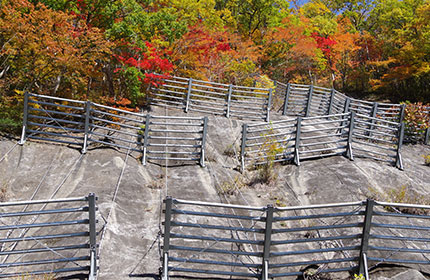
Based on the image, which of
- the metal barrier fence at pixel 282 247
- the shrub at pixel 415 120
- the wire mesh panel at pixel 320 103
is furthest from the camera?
the wire mesh panel at pixel 320 103

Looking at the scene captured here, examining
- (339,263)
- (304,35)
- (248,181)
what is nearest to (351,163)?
(248,181)

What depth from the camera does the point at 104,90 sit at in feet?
64.8

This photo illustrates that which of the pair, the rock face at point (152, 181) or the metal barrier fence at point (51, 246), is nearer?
the metal barrier fence at point (51, 246)

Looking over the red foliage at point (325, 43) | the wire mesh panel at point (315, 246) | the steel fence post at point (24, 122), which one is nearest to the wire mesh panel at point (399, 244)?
the wire mesh panel at point (315, 246)

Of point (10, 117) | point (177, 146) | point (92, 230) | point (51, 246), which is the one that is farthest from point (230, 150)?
point (92, 230)

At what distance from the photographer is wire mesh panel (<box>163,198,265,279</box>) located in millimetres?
6062

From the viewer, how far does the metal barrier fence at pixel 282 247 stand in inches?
240

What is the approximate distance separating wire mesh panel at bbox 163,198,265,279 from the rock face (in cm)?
93

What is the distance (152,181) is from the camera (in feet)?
35.7

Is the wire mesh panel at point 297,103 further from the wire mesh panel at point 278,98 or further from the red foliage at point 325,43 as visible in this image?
the red foliage at point 325,43

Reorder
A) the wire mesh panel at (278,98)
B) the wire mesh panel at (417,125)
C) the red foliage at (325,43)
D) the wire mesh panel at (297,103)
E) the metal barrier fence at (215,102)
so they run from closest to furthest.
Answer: the metal barrier fence at (215,102) < the wire mesh panel at (417,125) < the wire mesh panel at (297,103) < the wire mesh panel at (278,98) < the red foliage at (325,43)

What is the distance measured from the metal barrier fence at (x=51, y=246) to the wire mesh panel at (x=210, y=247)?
1.19 metres

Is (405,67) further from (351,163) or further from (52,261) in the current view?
(52,261)

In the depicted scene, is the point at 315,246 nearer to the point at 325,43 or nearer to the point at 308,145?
the point at 308,145
